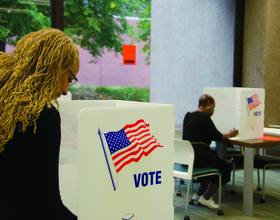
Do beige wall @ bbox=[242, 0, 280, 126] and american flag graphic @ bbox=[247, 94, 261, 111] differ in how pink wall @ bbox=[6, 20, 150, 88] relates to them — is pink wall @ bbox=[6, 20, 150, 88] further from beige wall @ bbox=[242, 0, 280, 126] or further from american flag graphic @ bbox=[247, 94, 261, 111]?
beige wall @ bbox=[242, 0, 280, 126]

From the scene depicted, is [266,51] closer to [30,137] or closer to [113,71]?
[113,71]

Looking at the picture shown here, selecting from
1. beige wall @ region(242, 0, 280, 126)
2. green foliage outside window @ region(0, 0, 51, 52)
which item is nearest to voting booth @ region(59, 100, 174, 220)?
green foliage outside window @ region(0, 0, 51, 52)

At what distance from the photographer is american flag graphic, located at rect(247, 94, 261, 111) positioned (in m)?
3.32

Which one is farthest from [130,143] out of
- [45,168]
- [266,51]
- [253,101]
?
[266,51]

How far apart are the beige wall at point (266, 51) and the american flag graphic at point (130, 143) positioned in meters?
4.07

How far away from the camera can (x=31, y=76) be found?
0.96 m

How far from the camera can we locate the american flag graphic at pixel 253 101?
131 inches

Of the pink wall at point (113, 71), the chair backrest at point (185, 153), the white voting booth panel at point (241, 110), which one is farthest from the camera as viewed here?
the pink wall at point (113, 71)

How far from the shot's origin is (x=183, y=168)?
3154 millimetres

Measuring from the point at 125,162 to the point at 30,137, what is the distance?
445 millimetres

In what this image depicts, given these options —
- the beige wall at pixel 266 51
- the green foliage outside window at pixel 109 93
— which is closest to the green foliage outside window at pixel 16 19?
the green foliage outside window at pixel 109 93

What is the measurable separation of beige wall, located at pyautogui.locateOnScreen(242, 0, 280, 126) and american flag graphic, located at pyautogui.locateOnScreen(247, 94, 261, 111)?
166cm

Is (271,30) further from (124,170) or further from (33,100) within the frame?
(33,100)

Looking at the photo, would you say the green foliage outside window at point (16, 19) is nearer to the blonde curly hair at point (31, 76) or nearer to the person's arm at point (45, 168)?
the blonde curly hair at point (31, 76)
